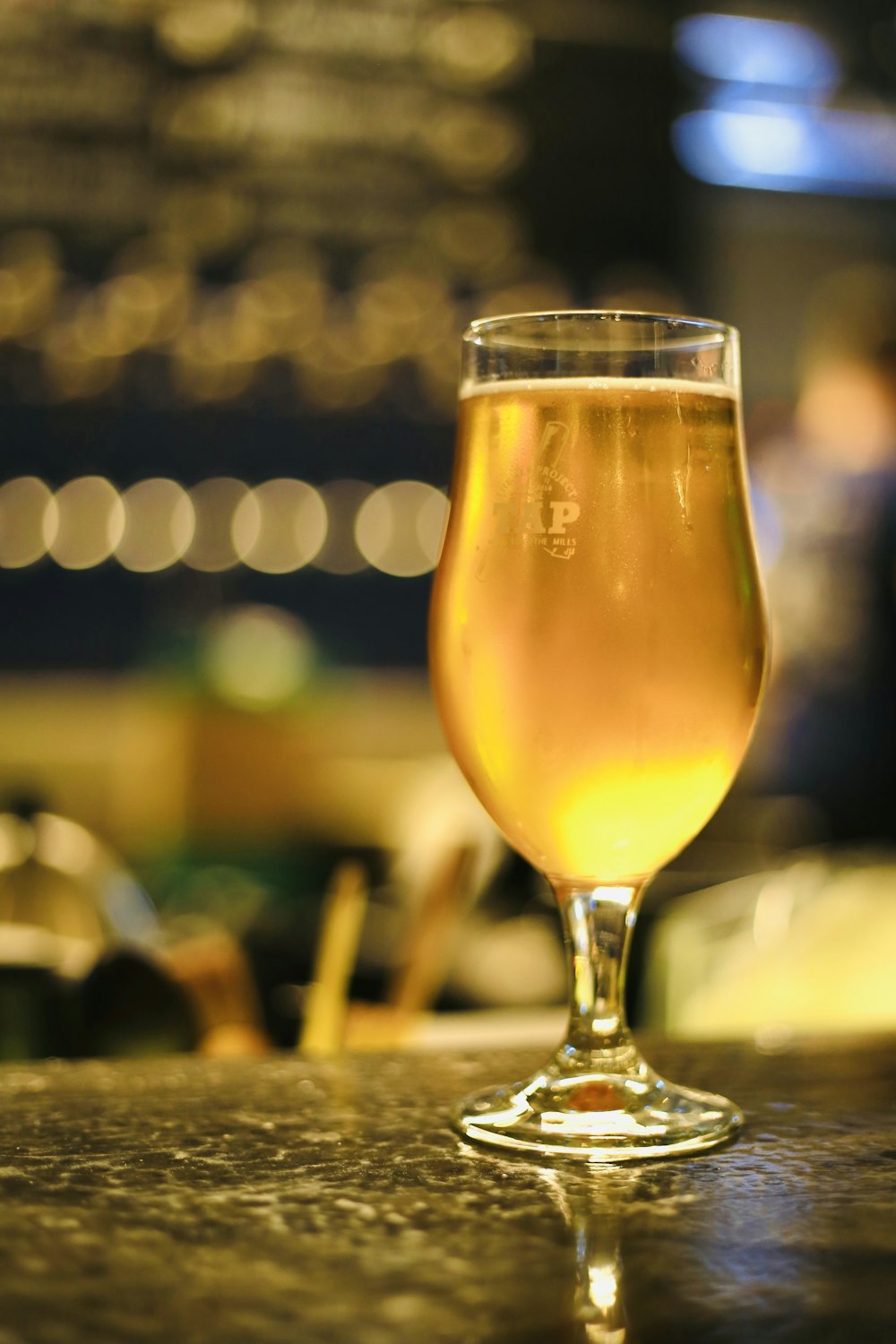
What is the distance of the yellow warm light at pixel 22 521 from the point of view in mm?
5074

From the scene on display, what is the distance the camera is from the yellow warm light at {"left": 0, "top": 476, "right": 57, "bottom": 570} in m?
5.07

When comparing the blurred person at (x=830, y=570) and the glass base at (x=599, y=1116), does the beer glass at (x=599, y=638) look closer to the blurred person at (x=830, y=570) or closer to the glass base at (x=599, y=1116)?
the glass base at (x=599, y=1116)

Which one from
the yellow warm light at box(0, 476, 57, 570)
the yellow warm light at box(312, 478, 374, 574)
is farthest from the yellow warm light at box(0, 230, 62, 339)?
the yellow warm light at box(312, 478, 374, 574)

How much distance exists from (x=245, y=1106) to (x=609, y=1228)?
0.17 m

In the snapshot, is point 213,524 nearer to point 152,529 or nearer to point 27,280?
point 152,529

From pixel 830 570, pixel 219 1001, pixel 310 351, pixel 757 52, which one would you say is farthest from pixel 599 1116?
pixel 757 52

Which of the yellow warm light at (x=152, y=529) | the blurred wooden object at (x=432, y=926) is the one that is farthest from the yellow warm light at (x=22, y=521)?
the blurred wooden object at (x=432, y=926)

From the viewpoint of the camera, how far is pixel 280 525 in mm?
5332

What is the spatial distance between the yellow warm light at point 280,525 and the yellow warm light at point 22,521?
2.01ft

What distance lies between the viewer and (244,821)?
4.40 meters

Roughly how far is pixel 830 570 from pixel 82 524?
2.70 metres

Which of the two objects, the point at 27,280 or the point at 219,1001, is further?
the point at 27,280

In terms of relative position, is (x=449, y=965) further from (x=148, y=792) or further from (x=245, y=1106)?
(x=148, y=792)

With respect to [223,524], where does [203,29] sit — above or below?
above
